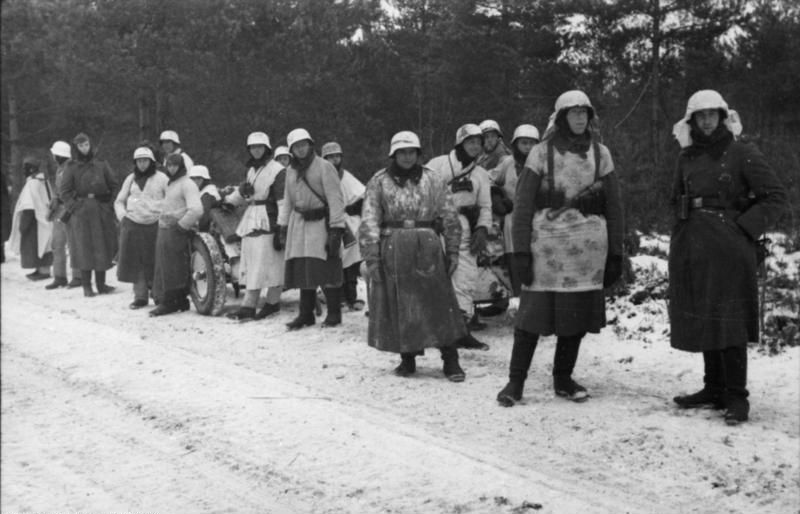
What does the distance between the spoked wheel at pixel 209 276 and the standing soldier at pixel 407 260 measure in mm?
3956

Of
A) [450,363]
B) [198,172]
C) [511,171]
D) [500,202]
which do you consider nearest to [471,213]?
[500,202]

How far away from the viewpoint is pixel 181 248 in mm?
10750

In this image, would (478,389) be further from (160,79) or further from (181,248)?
(160,79)

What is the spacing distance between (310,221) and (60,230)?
6629mm

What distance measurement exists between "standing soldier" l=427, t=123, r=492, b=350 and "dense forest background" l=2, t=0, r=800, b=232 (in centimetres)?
335

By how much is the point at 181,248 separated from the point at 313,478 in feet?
21.9

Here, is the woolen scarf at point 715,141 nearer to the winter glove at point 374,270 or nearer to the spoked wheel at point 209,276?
the winter glove at point 374,270

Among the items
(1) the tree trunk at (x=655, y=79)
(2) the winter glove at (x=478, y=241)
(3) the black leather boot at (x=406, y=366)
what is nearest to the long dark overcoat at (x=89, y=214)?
Result: (2) the winter glove at (x=478, y=241)

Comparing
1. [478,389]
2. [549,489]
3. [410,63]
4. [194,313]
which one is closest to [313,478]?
[549,489]

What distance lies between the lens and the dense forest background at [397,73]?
459 inches

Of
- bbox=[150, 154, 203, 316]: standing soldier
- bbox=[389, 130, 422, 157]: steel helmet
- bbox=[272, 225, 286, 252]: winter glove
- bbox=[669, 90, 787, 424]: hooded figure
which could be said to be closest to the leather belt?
bbox=[389, 130, 422, 157]: steel helmet

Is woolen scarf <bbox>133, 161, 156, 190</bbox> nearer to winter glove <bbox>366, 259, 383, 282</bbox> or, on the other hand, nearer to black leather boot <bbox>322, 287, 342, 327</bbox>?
black leather boot <bbox>322, 287, 342, 327</bbox>

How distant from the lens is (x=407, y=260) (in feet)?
22.2

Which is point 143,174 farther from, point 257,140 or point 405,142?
point 405,142
